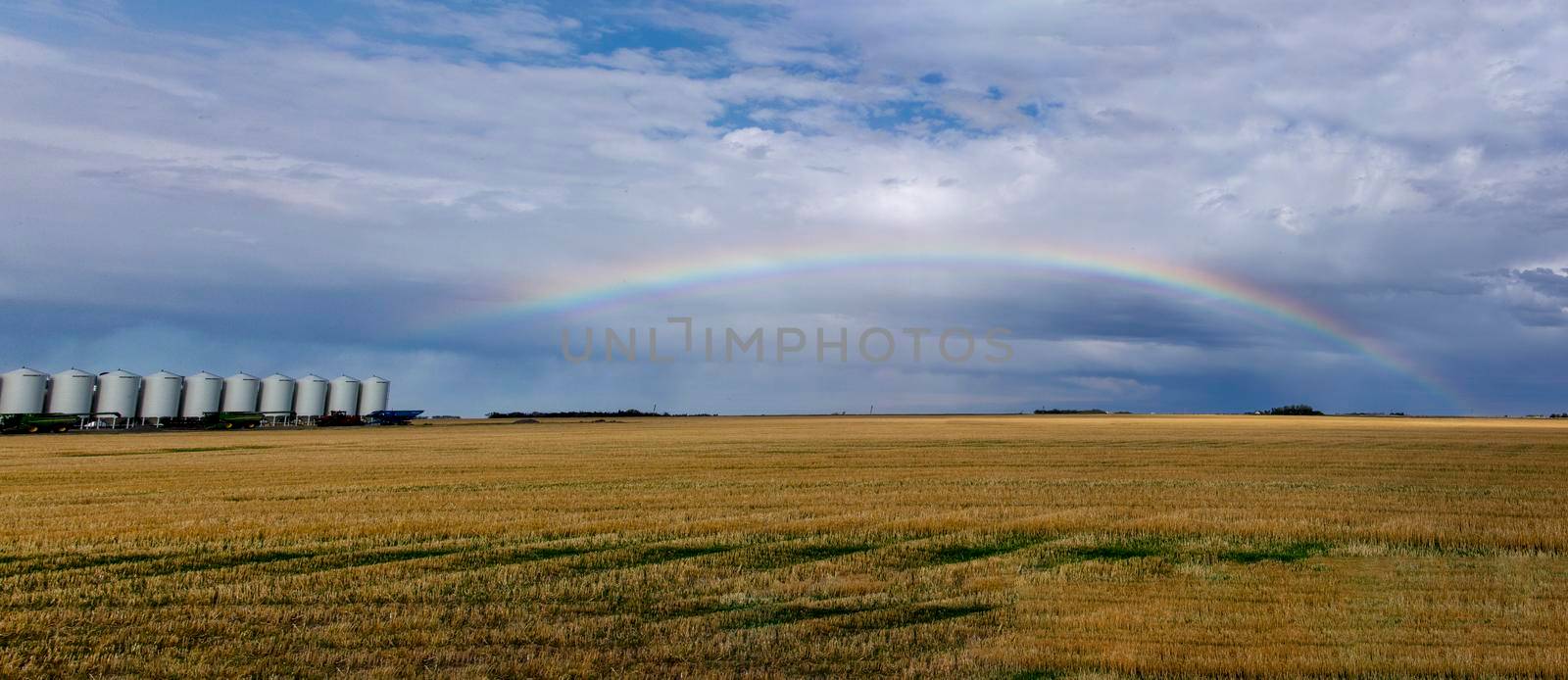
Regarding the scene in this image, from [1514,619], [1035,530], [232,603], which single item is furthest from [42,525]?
[1514,619]

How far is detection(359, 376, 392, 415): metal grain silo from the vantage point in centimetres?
11850

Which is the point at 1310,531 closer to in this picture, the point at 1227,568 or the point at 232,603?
the point at 1227,568

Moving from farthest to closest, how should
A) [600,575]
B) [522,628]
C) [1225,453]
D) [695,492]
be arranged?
[1225,453] → [695,492] → [600,575] → [522,628]

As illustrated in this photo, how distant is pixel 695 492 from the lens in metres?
24.0

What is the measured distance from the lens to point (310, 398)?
11269cm

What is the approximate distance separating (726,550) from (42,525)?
1294cm

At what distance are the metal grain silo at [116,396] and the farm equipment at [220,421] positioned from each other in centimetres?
354

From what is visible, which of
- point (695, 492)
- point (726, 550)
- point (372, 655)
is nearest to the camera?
point (372, 655)

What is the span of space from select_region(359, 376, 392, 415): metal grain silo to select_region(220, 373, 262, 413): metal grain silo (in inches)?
516

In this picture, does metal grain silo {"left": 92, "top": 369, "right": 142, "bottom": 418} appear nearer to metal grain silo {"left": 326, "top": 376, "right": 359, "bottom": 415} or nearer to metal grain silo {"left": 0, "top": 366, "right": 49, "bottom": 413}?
metal grain silo {"left": 0, "top": 366, "right": 49, "bottom": 413}

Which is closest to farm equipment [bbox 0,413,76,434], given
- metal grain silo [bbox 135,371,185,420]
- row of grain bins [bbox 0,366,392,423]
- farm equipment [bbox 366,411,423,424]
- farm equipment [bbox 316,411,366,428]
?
row of grain bins [bbox 0,366,392,423]

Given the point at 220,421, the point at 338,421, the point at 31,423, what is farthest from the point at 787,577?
the point at 338,421

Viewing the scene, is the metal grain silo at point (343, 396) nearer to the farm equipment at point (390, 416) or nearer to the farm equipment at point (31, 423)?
the farm equipment at point (390, 416)

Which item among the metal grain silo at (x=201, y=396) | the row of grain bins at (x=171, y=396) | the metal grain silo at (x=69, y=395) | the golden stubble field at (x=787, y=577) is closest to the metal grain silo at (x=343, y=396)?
the row of grain bins at (x=171, y=396)
